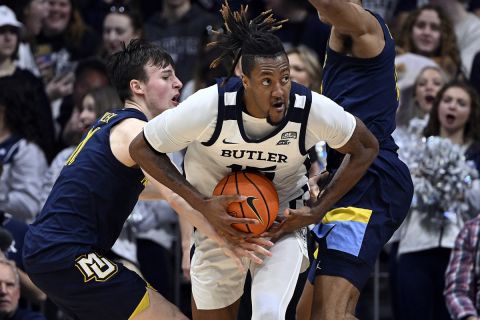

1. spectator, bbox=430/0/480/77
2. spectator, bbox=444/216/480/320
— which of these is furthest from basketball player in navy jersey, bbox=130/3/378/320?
spectator, bbox=430/0/480/77

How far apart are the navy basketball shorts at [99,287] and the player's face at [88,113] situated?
9.30 ft

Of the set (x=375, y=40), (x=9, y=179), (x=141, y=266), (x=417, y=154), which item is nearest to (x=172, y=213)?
(x=141, y=266)

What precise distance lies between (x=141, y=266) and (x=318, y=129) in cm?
344

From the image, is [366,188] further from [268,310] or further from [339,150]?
[268,310]

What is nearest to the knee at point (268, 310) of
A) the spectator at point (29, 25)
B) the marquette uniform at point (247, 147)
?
the marquette uniform at point (247, 147)

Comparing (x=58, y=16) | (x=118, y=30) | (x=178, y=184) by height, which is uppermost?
(x=58, y=16)

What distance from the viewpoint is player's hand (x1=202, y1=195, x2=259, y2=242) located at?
5496mm

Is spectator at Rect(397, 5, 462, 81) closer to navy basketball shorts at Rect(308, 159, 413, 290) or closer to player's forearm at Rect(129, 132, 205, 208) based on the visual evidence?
navy basketball shorts at Rect(308, 159, 413, 290)

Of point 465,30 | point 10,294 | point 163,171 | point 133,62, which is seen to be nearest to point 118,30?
point 465,30

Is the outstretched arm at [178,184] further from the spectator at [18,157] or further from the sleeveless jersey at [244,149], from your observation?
the spectator at [18,157]

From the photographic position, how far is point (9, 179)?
8.87 meters

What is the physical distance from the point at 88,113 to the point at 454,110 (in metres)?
2.71

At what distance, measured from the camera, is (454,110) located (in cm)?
849

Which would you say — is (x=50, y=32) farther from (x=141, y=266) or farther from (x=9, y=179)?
(x=141, y=266)
